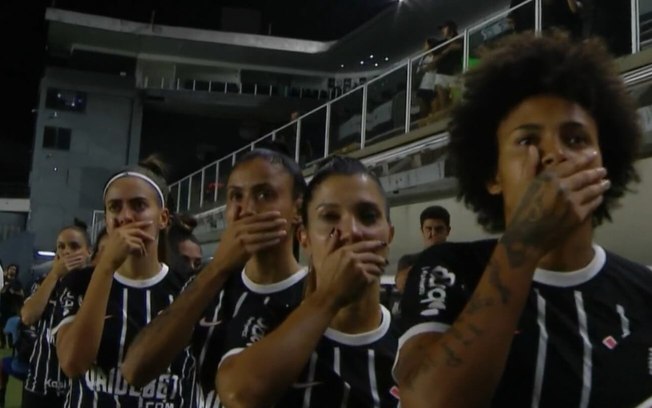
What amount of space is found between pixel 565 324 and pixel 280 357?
529 millimetres

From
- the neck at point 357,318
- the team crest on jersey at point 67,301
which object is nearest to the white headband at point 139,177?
the team crest on jersey at point 67,301

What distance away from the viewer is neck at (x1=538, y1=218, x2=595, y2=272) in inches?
44.3

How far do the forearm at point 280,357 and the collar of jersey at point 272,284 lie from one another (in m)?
0.36

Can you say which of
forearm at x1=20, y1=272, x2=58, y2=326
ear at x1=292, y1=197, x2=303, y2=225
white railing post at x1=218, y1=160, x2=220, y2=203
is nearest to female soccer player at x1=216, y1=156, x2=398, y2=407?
ear at x1=292, y1=197, x2=303, y2=225

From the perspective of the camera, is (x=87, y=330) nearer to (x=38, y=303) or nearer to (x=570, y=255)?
(x=570, y=255)

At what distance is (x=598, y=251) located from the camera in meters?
1.17

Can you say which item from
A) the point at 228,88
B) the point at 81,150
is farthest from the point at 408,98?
the point at 81,150

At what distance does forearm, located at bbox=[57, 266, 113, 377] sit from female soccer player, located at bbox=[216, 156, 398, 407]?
572 millimetres

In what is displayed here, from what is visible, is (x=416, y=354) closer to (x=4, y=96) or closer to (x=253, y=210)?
(x=253, y=210)

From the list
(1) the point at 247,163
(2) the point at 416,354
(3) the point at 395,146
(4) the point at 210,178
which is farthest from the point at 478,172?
(4) the point at 210,178

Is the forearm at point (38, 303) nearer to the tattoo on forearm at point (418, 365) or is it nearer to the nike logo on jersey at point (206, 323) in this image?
the nike logo on jersey at point (206, 323)

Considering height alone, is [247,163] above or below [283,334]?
above

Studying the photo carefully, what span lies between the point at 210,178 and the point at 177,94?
8240 mm

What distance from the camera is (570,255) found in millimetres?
1128
